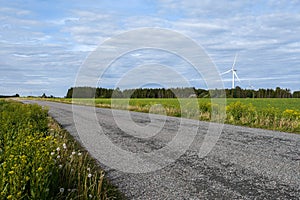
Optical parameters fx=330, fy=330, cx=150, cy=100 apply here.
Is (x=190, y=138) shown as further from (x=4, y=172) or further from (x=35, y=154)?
(x=4, y=172)

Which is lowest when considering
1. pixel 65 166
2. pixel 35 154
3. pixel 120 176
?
pixel 120 176

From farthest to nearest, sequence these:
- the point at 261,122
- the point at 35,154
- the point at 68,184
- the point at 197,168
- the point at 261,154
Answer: the point at 261,122
the point at 261,154
the point at 197,168
the point at 68,184
the point at 35,154

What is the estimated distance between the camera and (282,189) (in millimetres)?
5734

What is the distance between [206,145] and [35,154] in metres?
6.30

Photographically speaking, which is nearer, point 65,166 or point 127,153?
point 65,166

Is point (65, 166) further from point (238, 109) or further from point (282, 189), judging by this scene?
point (238, 109)

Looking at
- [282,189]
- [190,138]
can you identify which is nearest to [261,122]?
[190,138]

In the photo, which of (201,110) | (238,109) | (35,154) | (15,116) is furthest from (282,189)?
(201,110)

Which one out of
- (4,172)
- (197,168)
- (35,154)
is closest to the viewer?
(4,172)

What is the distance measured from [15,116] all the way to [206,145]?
18.9ft

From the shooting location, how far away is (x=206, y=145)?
9.99 metres

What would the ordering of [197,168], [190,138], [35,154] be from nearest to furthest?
[35,154]
[197,168]
[190,138]

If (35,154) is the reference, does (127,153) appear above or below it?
below

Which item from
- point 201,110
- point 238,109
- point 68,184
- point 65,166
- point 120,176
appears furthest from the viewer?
point 201,110
